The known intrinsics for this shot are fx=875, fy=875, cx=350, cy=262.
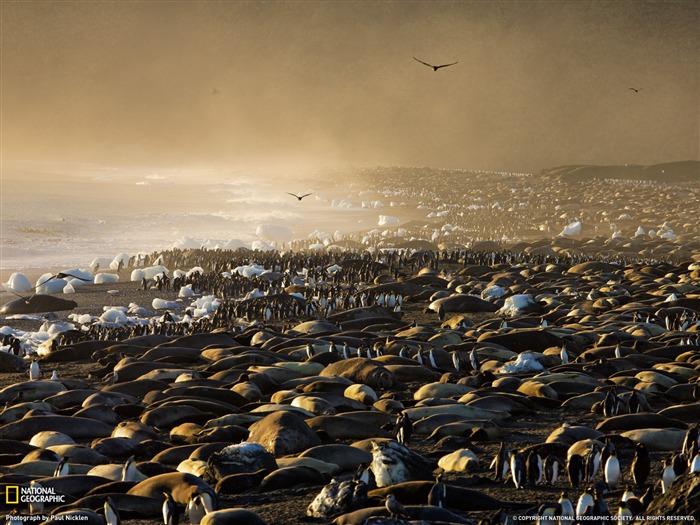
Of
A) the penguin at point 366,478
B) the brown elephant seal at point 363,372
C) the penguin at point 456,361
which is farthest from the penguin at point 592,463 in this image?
the penguin at point 456,361

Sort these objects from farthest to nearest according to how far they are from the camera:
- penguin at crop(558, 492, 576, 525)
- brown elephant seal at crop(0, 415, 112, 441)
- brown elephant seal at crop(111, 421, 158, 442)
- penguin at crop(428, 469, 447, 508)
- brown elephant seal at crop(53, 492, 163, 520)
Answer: brown elephant seal at crop(0, 415, 112, 441) → brown elephant seal at crop(111, 421, 158, 442) → brown elephant seal at crop(53, 492, 163, 520) → penguin at crop(428, 469, 447, 508) → penguin at crop(558, 492, 576, 525)

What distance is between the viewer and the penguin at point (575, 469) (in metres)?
6.54

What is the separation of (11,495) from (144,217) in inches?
2090

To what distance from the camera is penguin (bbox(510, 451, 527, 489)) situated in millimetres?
6555

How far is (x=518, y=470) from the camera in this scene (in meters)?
6.55

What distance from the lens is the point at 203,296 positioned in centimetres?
2334

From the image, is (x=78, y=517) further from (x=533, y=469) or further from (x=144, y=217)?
(x=144, y=217)

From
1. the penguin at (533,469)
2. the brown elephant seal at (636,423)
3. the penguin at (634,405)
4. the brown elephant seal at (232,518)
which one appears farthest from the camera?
the penguin at (634,405)

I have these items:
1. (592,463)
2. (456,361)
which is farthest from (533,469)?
(456,361)

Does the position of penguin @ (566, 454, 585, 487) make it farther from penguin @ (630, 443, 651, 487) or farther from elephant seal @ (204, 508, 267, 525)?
elephant seal @ (204, 508, 267, 525)

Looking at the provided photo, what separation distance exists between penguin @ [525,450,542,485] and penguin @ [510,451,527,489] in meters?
0.09

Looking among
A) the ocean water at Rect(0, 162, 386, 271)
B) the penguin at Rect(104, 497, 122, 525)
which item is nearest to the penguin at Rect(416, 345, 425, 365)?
the penguin at Rect(104, 497, 122, 525)

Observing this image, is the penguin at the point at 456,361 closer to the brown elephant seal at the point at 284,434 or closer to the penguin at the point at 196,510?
the brown elephant seal at the point at 284,434

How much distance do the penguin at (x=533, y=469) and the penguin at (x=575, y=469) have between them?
226 mm
